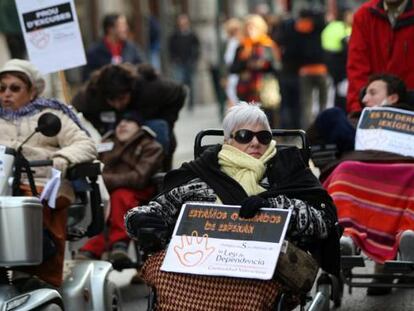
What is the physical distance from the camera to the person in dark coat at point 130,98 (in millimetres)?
10516

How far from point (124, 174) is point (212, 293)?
3.71 meters

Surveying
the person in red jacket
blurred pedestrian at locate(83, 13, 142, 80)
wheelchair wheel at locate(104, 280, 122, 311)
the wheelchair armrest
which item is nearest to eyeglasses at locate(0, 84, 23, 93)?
the wheelchair armrest

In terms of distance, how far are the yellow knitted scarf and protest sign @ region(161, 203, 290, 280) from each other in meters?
0.23

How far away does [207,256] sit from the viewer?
6.82 m

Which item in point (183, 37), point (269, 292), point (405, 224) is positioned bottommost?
point (183, 37)

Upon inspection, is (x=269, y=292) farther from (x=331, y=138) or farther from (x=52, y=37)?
(x=52, y=37)

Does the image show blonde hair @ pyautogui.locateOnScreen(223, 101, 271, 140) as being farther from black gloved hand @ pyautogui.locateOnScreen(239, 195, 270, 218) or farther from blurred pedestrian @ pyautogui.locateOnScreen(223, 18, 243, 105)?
blurred pedestrian @ pyautogui.locateOnScreen(223, 18, 243, 105)

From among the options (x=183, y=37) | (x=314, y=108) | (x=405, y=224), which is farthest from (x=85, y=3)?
(x=405, y=224)

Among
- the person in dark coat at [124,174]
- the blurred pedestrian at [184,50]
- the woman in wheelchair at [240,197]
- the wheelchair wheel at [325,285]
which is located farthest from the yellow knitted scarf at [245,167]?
the blurred pedestrian at [184,50]

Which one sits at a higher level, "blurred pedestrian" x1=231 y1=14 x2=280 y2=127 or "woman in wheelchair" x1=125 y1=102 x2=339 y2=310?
"woman in wheelchair" x1=125 y1=102 x2=339 y2=310

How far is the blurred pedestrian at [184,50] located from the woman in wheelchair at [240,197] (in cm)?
2655

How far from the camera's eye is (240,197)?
704 cm

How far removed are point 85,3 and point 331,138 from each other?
2699 centimetres

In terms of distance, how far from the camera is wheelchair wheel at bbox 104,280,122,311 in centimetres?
865
